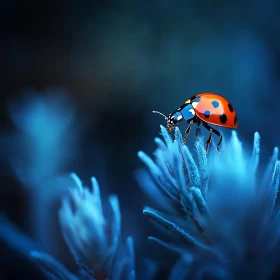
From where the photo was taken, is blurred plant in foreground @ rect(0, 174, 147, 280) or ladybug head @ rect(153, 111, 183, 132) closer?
blurred plant in foreground @ rect(0, 174, 147, 280)

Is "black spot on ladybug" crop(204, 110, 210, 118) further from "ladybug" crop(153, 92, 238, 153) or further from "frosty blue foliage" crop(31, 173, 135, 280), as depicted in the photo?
"frosty blue foliage" crop(31, 173, 135, 280)

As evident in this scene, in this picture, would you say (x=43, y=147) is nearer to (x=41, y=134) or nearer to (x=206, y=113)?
(x=41, y=134)

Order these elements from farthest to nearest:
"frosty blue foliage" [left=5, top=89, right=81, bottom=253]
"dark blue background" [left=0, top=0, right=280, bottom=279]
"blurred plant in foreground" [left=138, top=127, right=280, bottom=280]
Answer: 1. "dark blue background" [left=0, top=0, right=280, bottom=279]
2. "frosty blue foliage" [left=5, top=89, right=81, bottom=253]
3. "blurred plant in foreground" [left=138, top=127, right=280, bottom=280]

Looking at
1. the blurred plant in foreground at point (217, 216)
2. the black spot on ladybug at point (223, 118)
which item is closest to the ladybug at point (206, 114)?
the black spot on ladybug at point (223, 118)

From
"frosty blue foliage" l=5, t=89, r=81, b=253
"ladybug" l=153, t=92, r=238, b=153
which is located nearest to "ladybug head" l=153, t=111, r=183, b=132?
"ladybug" l=153, t=92, r=238, b=153

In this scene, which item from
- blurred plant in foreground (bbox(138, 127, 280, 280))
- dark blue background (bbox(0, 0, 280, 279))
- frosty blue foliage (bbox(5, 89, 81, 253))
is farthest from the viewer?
dark blue background (bbox(0, 0, 280, 279))

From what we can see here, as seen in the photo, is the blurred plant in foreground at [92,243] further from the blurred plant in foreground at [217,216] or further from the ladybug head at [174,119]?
the ladybug head at [174,119]

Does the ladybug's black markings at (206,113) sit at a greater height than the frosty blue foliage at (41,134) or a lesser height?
greater

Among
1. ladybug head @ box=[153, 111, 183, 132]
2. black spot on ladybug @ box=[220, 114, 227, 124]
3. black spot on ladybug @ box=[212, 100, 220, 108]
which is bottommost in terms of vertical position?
ladybug head @ box=[153, 111, 183, 132]
